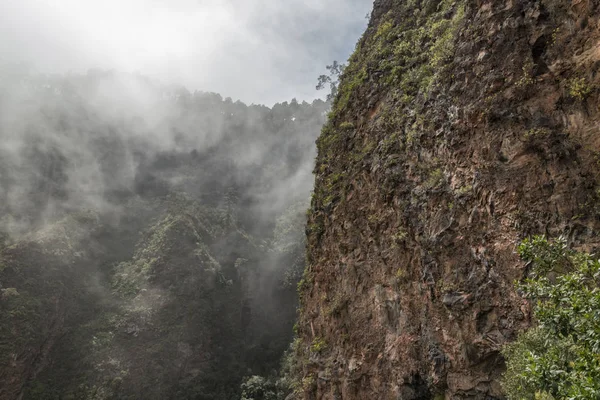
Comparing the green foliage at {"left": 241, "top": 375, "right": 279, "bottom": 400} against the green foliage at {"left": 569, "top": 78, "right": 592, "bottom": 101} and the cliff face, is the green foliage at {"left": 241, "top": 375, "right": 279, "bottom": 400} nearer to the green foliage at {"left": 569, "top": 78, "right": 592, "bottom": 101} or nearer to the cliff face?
the cliff face

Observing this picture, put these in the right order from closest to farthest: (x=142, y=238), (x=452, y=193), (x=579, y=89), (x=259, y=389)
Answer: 1. (x=579, y=89)
2. (x=452, y=193)
3. (x=259, y=389)
4. (x=142, y=238)

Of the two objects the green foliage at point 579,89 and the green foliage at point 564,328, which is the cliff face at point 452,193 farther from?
the green foliage at point 564,328

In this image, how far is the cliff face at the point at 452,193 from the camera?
8.78 metres

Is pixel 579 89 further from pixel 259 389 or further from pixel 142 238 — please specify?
pixel 142 238

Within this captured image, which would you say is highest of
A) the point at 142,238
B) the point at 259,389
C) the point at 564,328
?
the point at 142,238

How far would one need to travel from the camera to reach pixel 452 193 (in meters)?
11.3

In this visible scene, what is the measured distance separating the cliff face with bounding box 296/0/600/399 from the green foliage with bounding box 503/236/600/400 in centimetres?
218

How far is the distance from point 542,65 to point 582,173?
9.84ft

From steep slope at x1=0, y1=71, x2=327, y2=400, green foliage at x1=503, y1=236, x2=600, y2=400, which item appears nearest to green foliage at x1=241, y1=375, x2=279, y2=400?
steep slope at x1=0, y1=71, x2=327, y2=400

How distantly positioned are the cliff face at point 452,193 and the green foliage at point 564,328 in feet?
7.15

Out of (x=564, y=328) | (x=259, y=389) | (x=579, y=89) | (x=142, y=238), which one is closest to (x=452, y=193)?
(x=579, y=89)

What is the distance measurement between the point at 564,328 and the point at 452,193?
5.98 m

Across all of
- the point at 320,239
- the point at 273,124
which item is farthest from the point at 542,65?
the point at 273,124

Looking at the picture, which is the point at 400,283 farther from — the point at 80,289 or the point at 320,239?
the point at 80,289
